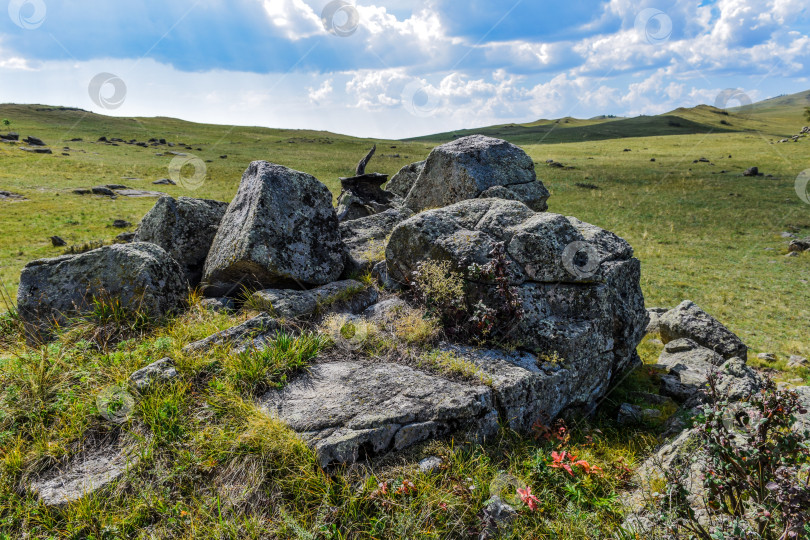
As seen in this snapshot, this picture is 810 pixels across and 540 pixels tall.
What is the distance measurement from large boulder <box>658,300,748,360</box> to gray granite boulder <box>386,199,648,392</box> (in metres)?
4.35

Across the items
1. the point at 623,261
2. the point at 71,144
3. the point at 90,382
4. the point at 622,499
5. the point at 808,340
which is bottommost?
the point at 808,340

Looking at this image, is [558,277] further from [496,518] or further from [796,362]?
[796,362]

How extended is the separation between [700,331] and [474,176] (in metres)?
7.57

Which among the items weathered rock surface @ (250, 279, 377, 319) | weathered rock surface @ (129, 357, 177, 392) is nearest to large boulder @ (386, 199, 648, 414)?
weathered rock surface @ (250, 279, 377, 319)

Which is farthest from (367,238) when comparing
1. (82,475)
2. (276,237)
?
(82,475)

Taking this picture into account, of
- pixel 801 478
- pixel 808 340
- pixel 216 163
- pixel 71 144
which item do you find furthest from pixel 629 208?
pixel 71 144

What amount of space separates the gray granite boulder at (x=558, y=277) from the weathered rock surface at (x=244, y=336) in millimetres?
2920

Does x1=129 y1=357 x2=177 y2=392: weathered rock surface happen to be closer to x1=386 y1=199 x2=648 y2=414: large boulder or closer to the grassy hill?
x1=386 y1=199 x2=648 y2=414: large boulder

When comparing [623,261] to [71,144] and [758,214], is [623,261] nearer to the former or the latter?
[758,214]

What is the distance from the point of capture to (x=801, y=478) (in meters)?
4.58

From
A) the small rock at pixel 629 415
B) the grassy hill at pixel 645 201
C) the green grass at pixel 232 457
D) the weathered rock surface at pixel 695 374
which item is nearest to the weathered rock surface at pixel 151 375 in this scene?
the green grass at pixel 232 457

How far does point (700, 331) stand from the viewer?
1181cm

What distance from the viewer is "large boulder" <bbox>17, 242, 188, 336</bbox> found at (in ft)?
25.3

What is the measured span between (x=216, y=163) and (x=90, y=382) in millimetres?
69836
